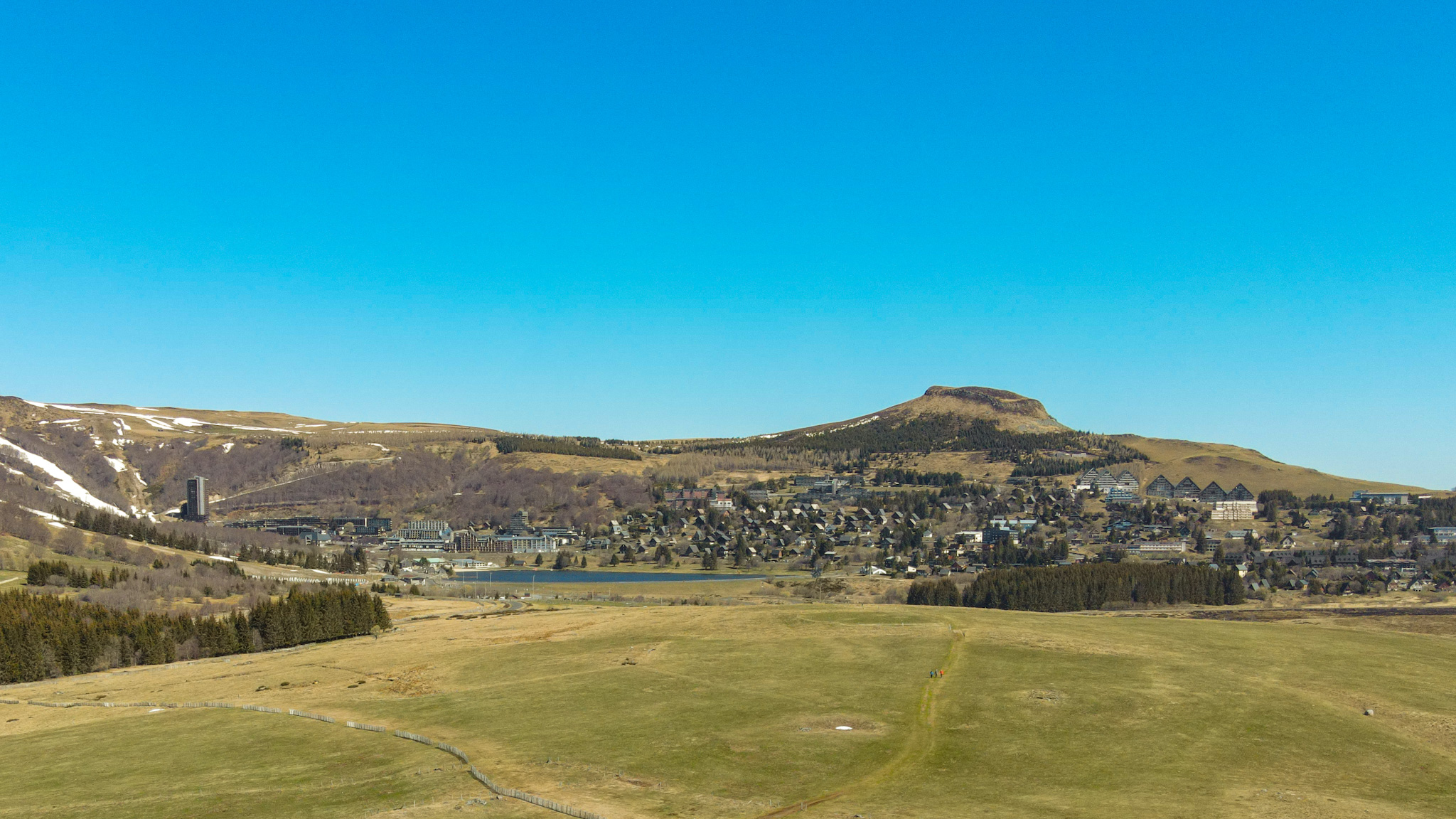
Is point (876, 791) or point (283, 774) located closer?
point (876, 791)

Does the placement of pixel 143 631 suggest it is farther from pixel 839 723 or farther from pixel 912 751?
pixel 912 751

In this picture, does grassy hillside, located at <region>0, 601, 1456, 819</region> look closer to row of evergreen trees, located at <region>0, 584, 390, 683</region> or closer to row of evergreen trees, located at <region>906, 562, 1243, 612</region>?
row of evergreen trees, located at <region>0, 584, 390, 683</region>

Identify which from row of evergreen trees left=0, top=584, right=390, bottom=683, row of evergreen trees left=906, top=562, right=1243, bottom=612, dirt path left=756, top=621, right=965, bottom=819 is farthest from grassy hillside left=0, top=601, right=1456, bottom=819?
row of evergreen trees left=906, top=562, right=1243, bottom=612

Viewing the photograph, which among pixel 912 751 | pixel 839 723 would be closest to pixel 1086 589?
pixel 839 723

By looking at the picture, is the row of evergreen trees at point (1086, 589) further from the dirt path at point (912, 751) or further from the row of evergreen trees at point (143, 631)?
the row of evergreen trees at point (143, 631)

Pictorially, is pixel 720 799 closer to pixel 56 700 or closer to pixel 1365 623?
pixel 56 700

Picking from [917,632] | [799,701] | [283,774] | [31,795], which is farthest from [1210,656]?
[31,795]
